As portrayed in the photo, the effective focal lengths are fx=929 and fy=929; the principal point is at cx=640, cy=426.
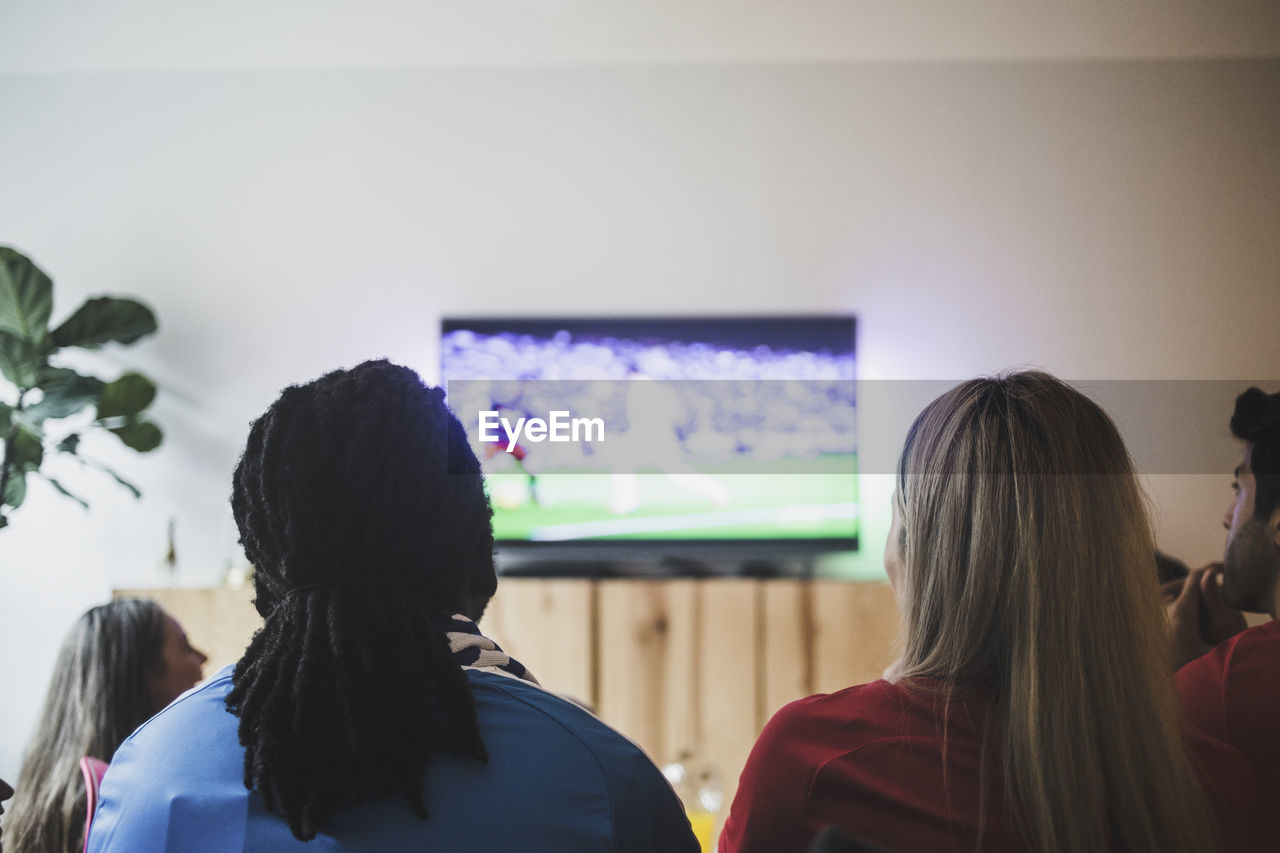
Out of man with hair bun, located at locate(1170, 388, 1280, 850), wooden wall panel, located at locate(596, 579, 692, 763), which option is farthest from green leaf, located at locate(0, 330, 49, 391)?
man with hair bun, located at locate(1170, 388, 1280, 850)

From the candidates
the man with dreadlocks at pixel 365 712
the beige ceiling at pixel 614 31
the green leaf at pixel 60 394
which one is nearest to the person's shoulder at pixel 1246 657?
the man with dreadlocks at pixel 365 712

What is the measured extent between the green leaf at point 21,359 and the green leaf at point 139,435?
0.28 meters

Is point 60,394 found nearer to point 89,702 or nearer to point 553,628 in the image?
point 89,702

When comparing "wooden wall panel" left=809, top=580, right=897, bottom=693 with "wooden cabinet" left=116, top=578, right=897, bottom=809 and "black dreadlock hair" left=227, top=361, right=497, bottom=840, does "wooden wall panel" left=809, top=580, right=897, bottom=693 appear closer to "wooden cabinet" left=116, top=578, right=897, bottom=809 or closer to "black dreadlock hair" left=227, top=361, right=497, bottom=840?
"wooden cabinet" left=116, top=578, right=897, bottom=809

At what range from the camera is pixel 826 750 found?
2.88 feet

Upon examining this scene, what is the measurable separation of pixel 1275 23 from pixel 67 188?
4.15m

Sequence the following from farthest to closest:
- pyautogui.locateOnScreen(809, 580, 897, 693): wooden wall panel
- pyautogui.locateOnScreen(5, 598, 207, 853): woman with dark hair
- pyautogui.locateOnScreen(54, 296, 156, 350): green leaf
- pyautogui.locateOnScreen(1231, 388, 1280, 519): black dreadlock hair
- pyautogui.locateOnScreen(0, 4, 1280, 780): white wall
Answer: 1. pyautogui.locateOnScreen(0, 4, 1280, 780): white wall
2. pyautogui.locateOnScreen(54, 296, 156, 350): green leaf
3. pyautogui.locateOnScreen(809, 580, 897, 693): wooden wall panel
4. pyautogui.locateOnScreen(5, 598, 207, 853): woman with dark hair
5. pyautogui.locateOnScreen(1231, 388, 1280, 519): black dreadlock hair

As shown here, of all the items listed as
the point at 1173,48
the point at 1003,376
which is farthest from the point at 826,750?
the point at 1173,48

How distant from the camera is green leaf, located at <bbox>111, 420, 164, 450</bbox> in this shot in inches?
116

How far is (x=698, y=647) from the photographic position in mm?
2707

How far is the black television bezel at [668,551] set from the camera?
115 inches

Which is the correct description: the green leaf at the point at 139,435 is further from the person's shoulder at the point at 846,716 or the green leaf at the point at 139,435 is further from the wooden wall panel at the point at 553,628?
the person's shoulder at the point at 846,716

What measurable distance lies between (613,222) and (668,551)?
3.67 feet

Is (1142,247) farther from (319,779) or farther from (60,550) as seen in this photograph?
(60,550)
